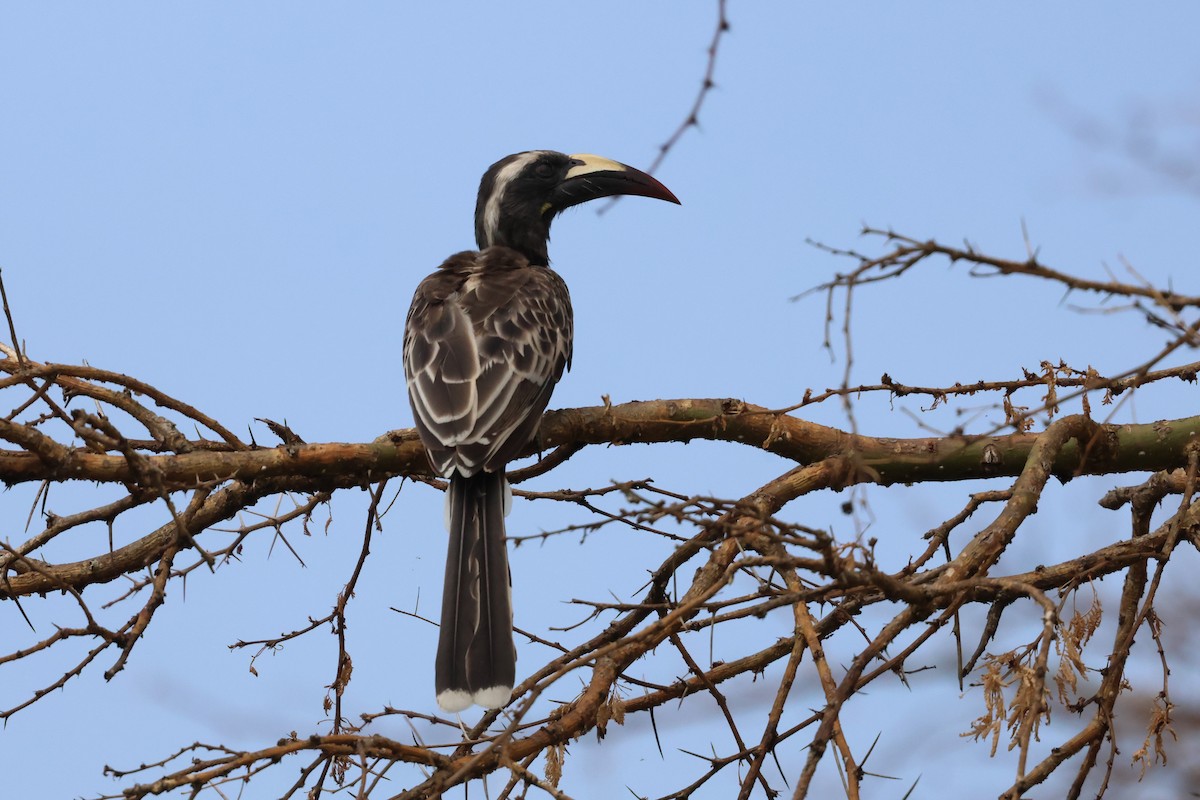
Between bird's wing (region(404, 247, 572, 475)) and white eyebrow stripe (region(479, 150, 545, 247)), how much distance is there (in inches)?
27.1

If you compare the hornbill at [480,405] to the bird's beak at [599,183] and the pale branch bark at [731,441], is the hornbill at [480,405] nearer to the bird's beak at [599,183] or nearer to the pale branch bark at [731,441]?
the pale branch bark at [731,441]

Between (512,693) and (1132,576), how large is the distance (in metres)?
1.57

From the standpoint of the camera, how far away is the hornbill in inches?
130

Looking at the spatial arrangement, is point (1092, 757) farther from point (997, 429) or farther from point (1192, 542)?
point (997, 429)

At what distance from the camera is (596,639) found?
2.82 m

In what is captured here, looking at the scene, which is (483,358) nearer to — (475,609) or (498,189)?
(475,609)

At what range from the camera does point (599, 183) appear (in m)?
5.60

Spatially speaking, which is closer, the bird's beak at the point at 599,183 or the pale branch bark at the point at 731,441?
the pale branch bark at the point at 731,441

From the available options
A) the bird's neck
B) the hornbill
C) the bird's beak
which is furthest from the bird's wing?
the bird's beak

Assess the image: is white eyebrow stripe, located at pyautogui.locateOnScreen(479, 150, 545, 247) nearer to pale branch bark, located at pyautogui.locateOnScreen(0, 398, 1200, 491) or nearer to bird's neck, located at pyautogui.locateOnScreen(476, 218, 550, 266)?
bird's neck, located at pyautogui.locateOnScreen(476, 218, 550, 266)

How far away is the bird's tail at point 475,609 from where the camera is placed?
3250 mm

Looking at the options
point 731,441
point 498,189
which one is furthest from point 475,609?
point 498,189

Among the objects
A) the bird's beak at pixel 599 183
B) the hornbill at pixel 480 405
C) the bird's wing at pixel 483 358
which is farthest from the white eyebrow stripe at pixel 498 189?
the bird's wing at pixel 483 358

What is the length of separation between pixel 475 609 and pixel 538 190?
2608 mm
